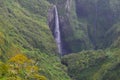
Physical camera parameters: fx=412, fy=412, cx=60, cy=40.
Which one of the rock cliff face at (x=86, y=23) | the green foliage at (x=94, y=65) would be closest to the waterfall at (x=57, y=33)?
the rock cliff face at (x=86, y=23)

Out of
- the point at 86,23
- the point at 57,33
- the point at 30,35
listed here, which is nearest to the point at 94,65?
the point at 30,35

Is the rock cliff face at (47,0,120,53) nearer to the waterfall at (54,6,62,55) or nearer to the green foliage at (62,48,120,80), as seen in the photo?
the waterfall at (54,6,62,55)

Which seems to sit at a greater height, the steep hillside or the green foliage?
the steep hillside

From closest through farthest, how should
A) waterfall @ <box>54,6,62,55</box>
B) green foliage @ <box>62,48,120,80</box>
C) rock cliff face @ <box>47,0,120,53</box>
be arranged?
green foliage @ <box>62,48,120,80</box>, waterfall @ <box>54,6,62,55</box>, rock cliff face @ <box>47,0,120,53</box>

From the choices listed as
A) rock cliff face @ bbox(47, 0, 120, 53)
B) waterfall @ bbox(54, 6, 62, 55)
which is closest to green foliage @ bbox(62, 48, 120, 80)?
waterfall @ bbox(54, 6, 62, 55)

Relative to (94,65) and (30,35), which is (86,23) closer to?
(30,35)

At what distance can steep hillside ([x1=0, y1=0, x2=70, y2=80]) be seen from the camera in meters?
96.9

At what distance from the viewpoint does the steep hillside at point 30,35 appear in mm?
96906

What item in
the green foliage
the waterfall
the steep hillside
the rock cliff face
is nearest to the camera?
the steep hillside

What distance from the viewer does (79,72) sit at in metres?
112

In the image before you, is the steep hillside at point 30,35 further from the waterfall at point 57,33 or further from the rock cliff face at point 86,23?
the rock cliff face at point 86,23

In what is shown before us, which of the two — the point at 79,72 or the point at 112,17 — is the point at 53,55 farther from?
the point at 112,17

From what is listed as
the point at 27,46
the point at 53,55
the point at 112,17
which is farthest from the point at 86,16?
the point at 27,46

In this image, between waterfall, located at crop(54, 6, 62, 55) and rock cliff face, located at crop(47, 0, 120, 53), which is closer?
waterfall, located at crop(54, 6, 62, 55)
